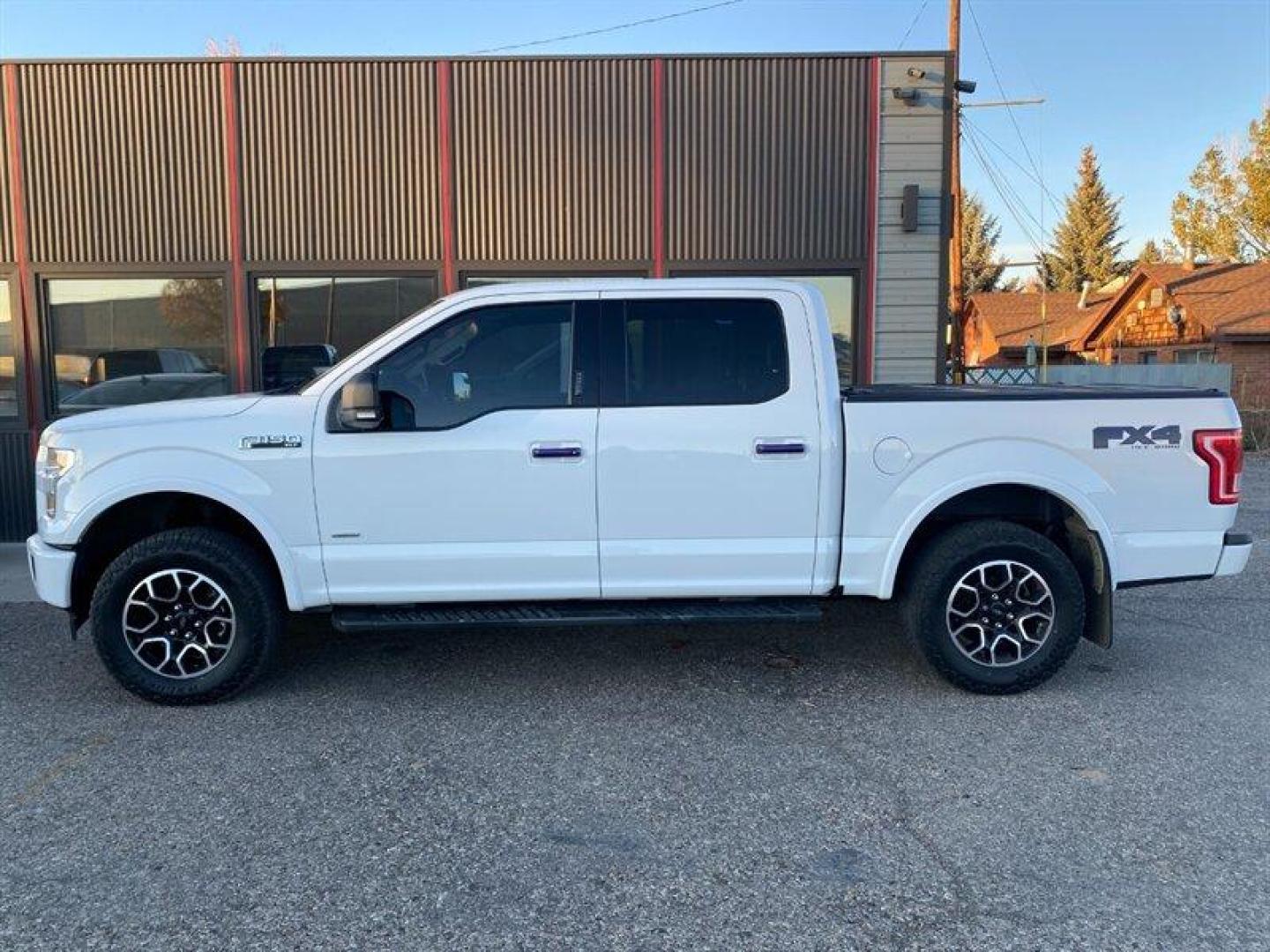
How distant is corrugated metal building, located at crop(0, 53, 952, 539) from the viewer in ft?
30.3

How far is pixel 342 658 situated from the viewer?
5.63 metres

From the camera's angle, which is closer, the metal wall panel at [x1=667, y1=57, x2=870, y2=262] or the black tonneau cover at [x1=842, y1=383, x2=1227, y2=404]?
the black tonneau cover at [x1=842, y1=383, x2=1227, y2=404]

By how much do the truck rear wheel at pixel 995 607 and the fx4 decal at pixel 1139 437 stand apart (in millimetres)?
561

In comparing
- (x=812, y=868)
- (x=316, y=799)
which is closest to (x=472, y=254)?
(x=316, y=799)

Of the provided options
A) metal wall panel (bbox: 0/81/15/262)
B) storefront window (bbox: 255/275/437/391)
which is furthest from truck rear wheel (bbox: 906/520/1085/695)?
metal wall panel (bbox: 0/81/15/262)

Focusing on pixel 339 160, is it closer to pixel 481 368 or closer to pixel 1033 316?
pixel 481 368

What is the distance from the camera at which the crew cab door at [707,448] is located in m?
4.67

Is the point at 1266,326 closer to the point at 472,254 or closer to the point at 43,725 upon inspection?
the point at 472,254

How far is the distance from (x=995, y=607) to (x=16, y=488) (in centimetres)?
897

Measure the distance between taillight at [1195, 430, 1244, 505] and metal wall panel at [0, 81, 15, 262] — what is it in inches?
393

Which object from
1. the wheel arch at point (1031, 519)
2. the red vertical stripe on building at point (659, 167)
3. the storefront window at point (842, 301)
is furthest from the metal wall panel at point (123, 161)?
the wheel arch at point (1031, 519)

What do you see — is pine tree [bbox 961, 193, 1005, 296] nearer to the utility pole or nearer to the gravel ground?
the utility pole

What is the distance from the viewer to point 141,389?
9359 mm

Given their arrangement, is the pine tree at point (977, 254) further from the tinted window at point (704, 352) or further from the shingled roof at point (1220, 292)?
the tinted window at point (704, 352)
